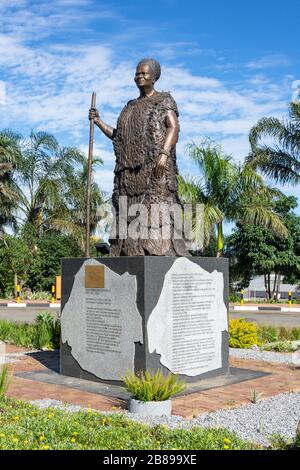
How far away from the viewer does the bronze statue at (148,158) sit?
6855 millimetres

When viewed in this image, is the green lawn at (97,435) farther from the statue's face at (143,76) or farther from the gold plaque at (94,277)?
the statue's face at (143,76)

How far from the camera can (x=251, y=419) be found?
5.16 meters

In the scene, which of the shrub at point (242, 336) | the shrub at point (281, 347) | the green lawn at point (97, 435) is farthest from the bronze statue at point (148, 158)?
the shrub at point (281, 347)

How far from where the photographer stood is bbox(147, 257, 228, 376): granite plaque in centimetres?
646

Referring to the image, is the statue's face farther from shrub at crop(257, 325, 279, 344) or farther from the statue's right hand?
shrub at crop(257, 325, 279, 344)

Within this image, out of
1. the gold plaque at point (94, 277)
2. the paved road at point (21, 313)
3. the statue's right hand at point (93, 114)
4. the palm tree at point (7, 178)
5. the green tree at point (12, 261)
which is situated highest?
the palm tree at point (7, 178)

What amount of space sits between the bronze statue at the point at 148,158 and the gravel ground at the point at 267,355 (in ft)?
9.00

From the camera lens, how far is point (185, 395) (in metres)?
6.21

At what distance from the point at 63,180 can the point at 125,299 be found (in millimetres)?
18875

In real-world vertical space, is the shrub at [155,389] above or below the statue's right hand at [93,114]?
below

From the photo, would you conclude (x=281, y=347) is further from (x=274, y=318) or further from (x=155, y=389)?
(x=274, y=318)

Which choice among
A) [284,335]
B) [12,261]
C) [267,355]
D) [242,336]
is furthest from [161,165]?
[12,261]

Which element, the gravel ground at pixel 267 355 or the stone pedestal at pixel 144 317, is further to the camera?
the gravel ground at pixel 267 355

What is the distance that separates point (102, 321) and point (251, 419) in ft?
7.41
